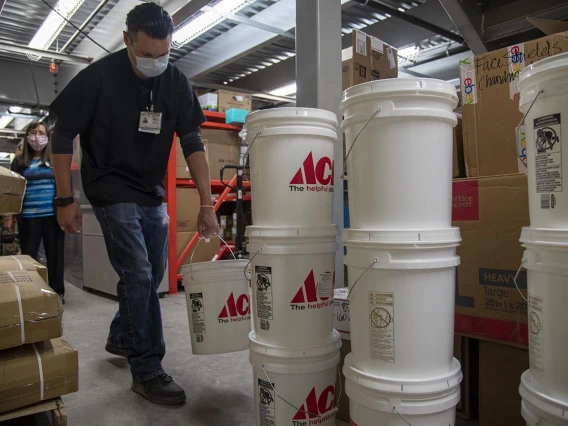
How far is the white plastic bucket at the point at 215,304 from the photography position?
1.76 m

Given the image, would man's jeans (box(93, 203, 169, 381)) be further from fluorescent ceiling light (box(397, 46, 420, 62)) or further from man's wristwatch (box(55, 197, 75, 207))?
fluorescent ceiling light (box(397, 46, 420, 62))

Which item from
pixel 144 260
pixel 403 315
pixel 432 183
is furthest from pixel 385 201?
pixel 144 260

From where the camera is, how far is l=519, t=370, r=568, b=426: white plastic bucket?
87 cm

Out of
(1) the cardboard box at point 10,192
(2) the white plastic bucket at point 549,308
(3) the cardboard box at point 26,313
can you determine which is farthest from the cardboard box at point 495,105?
(1) the cardboard box at point 10,192

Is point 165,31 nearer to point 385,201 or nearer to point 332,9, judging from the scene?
point 332,9

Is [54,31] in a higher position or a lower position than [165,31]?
higher

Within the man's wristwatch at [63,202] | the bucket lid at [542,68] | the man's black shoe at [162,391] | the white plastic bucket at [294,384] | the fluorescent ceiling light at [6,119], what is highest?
the fluorescent ceiling light at [6,119]

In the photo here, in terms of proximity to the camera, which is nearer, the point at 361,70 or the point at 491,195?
the point at 491,195

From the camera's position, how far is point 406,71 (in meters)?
5.75

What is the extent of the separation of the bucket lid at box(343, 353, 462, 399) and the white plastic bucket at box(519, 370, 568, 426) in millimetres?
168

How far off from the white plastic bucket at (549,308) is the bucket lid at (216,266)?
110 cm

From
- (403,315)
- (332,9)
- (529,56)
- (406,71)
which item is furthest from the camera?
(406,71)

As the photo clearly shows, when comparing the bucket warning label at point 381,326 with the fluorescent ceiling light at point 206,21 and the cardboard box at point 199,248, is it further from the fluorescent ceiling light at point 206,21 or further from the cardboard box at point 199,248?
the fluorescent ceiling light at point 206,21

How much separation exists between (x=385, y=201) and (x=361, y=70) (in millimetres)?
1454
